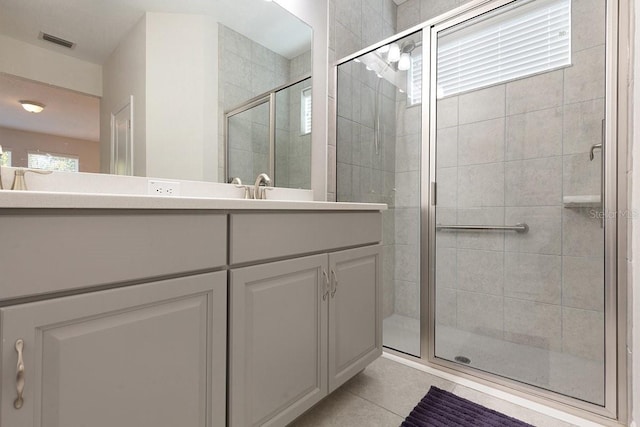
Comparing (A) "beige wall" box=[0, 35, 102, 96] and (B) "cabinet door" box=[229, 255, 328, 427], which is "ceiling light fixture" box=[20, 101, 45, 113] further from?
(B) "cabinet door" box=[229, 255, 328, 427]

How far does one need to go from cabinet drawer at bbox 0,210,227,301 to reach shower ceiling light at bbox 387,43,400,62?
1.82 metres

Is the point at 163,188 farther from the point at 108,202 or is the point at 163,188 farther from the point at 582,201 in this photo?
the point at 582,201

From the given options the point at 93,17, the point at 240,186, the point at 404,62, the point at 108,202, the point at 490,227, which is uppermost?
the point at 404,62

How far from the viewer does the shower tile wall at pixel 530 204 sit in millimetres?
1500

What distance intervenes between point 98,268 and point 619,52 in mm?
2005

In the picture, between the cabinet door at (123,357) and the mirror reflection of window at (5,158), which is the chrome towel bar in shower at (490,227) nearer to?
the cabinet door at (123,357)

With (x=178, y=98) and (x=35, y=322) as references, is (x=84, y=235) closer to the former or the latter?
(x=35, y=322)

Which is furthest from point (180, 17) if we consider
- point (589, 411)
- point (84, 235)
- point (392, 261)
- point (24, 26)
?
point (589, 411)

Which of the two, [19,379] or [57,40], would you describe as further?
[57,40]

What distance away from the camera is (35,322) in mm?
610

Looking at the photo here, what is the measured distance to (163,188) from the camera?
1.30 meters

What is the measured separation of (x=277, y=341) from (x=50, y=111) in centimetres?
112

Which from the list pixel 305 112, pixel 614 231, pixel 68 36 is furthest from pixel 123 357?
pixel 614 231

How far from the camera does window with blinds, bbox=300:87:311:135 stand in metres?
1.99
